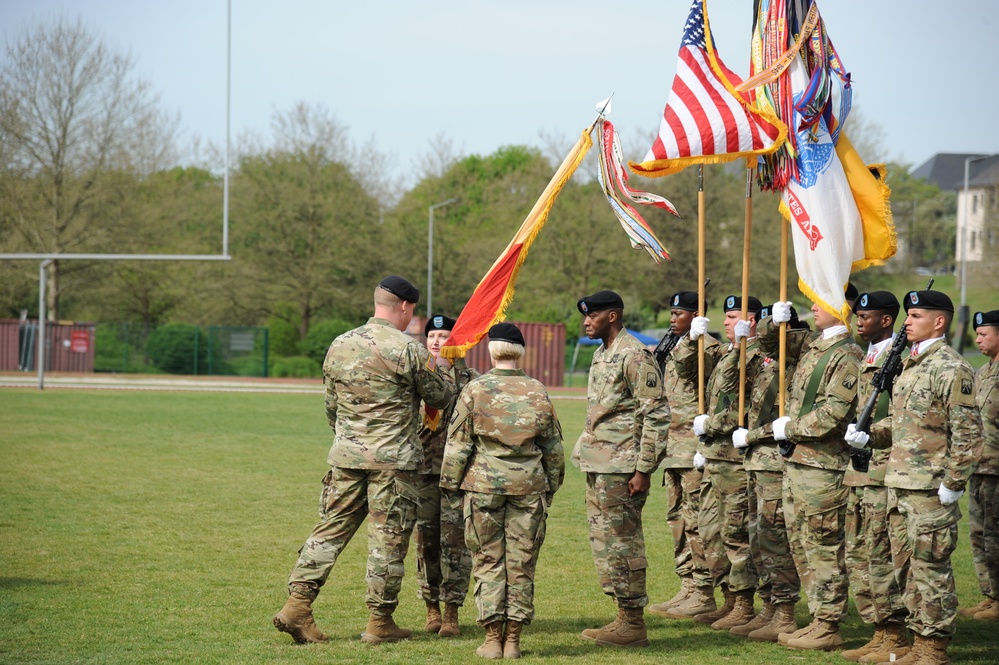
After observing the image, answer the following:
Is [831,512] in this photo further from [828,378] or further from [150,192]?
[150,192]

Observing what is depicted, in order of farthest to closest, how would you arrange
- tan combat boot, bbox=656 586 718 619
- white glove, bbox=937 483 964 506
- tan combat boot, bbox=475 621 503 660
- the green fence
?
the green fence
tan combat boot, bbox=656 586 718 619
tan combat boot, bbox=475 621 503 660
white glove, bbox=937 483 964 506

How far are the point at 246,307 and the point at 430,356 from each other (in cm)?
4165

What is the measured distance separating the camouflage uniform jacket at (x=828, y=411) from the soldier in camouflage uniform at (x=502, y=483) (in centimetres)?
180

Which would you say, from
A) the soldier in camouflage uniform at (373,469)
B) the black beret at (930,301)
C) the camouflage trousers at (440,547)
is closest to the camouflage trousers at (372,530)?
the soldier in camouflage uniform at (373,469)

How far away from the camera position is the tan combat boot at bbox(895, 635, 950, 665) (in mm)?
6832

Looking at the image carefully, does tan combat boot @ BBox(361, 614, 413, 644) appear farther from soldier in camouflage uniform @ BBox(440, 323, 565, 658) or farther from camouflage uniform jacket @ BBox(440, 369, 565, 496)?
camouflage uniform jacket @ BBox(440, 369, 565, 496)

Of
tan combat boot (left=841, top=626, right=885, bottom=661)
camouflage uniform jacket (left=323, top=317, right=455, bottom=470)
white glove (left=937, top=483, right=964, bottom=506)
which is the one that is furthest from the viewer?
camouflage uniform jacket (left=323, top=317, right=455, bottom=470)

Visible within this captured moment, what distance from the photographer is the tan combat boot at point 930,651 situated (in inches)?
269

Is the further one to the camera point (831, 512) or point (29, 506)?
point (29, 506)

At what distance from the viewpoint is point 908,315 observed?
709 centimetres

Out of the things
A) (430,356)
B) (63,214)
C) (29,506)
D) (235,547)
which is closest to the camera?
(430,356)

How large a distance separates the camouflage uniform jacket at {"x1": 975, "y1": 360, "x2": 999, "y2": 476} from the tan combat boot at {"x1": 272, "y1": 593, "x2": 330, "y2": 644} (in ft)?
18.5

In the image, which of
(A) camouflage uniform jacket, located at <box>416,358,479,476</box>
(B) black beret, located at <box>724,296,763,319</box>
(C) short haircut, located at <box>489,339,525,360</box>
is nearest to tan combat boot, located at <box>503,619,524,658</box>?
(A) camouflage uniform jacket, located at <box>416,358,479,476</box>

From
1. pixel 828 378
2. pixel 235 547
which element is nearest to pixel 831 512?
pixel 828 378
